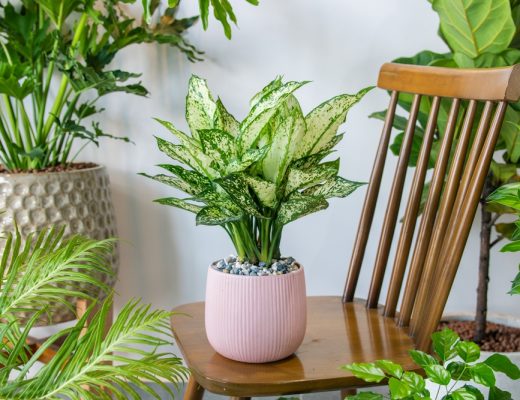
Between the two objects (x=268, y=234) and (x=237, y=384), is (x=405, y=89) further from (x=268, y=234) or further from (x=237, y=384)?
(x=237, y=384)

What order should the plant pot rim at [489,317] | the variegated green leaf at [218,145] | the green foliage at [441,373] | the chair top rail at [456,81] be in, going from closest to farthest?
the green foliage at [441,373] → the variegated green leaf at [218,145] → the chair top rail at [456,81] → the plant pot rim at [489,317]

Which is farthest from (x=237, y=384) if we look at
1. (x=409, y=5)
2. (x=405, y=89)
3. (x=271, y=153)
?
(x=409, y=5)

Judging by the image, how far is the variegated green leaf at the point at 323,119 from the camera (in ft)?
3.06

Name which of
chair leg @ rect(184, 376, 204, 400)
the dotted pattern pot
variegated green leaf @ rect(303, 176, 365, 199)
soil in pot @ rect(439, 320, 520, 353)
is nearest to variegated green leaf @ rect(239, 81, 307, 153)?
variegated green leaf @ rect(303, 176, 365, 199)

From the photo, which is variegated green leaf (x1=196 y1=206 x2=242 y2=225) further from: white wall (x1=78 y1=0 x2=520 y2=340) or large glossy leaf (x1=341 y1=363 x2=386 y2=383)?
white wall (x1=78 y1=0 x2=520 y2=340)

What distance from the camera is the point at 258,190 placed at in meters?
0.89

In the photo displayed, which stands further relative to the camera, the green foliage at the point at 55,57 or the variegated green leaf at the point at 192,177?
the green foliage at the point at 55,57

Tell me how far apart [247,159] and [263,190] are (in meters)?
0.05

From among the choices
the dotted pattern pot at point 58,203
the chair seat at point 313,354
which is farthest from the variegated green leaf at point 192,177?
the dotted pattern pot at point 58,203

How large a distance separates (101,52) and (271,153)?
706 millimetres

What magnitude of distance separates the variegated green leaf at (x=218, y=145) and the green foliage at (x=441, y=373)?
0.33 m

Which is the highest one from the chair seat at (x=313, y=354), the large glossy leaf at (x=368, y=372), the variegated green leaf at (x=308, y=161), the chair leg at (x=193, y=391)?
the variegated green leaf at (x=308, y=161)

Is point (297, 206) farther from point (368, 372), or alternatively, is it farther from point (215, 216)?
point (368, 372)

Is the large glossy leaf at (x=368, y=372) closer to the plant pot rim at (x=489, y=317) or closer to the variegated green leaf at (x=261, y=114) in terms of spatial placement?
the variegated green leaf at (x=261, y=114)
